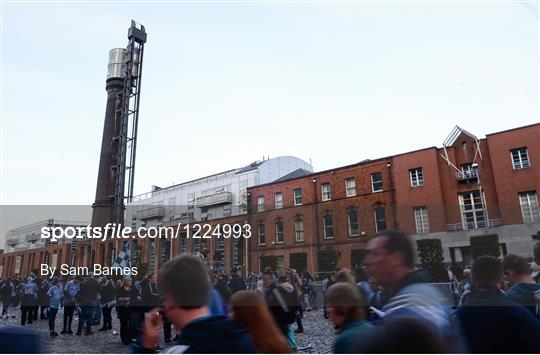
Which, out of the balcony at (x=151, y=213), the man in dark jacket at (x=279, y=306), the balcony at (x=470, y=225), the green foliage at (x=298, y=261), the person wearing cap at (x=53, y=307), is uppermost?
the balcony at (x=151, y=213)

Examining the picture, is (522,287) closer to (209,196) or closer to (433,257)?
(433,257)

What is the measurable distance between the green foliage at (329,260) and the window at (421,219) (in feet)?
22.0

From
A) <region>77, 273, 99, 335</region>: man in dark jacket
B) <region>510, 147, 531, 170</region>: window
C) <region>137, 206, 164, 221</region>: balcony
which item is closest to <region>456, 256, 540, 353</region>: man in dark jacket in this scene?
<region>77, 273, 99, 335</region>: man in dark jacket

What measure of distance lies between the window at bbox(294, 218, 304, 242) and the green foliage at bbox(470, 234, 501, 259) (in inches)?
559

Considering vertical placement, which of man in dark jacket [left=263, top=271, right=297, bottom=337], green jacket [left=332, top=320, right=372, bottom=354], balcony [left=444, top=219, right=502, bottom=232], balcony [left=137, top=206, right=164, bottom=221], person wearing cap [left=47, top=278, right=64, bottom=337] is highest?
balcony [left=137, top=206, right=164, bottom=221]

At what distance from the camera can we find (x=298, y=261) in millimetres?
33750

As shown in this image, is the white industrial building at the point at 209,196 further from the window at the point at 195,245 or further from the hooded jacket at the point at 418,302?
the hooded jacket at the point at 418,302

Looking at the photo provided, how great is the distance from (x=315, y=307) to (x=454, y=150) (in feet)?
Result: 58.1

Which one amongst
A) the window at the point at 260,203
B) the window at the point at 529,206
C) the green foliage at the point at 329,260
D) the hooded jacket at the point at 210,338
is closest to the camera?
the hooded jacket at the point at 210,338

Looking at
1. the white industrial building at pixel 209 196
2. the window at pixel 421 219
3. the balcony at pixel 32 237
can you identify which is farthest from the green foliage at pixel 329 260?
the balcony at pixel 32 237

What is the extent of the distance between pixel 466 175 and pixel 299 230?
14.7 meters

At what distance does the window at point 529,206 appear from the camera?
83.8 ft

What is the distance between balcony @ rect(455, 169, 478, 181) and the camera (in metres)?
28.5

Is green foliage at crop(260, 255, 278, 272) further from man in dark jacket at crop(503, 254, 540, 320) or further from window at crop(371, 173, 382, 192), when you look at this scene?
man in dark jacket at crop(503, 254, 540, 320)
